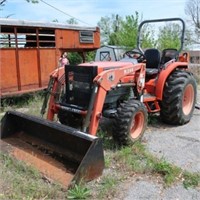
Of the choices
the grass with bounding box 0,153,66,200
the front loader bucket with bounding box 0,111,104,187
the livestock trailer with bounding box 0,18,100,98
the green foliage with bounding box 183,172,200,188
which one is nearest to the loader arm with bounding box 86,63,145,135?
the front loader bucket with bounding box 0,111,104,187

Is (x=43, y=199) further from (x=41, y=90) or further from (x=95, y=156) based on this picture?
(x=41, y=90)

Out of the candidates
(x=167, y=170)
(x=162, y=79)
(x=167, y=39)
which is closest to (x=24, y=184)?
(x=167, y=170)

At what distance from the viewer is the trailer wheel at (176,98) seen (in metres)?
5.46

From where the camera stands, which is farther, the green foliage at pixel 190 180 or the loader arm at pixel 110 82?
the loader arm at pixel 110 82

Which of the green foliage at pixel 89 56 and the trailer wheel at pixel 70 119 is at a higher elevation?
the green foliage at pixel 89 56

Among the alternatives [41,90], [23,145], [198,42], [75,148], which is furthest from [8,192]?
[198,42]

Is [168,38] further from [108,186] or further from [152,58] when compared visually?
[108,186]

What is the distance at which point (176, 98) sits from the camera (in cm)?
543

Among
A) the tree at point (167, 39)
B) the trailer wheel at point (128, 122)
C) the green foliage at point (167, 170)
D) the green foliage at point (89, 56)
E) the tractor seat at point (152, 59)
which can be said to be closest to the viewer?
the green foliage at point (167, 170)

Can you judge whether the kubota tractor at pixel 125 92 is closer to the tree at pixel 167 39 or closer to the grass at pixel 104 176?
the grass at pixel 104 176

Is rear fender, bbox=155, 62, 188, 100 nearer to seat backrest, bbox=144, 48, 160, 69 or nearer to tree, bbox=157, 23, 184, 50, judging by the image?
seat backrest, bbox=144, 48, 160, 69

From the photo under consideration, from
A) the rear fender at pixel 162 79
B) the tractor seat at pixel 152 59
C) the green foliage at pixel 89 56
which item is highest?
the tractor seat at pixel 152 59

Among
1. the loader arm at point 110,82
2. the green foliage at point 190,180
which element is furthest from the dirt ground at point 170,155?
the loader arm at point 110,82

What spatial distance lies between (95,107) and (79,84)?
0.62 metres
